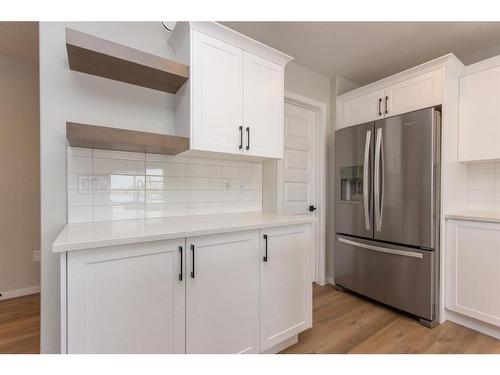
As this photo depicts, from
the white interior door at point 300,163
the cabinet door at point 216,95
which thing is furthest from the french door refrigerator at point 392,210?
the cabinet door at point 216,95

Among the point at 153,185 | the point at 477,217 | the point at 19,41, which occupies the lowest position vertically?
the point at 477,217

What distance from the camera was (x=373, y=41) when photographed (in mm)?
2285

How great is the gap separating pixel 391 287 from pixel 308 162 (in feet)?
4.84

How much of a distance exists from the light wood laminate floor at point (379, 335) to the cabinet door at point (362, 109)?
72.0 inches

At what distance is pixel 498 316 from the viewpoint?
1857 mm

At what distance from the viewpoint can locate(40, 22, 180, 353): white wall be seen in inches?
55.9

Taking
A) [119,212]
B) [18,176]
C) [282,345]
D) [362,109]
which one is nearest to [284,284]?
[282,345]

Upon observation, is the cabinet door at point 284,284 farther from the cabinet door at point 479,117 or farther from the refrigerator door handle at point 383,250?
the cabinet door at point 479,117

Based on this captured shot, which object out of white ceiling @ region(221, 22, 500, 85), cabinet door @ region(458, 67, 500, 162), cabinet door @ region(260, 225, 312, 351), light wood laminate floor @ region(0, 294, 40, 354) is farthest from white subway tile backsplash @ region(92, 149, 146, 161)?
cabinet door @ region(458, 67, 500, 162)

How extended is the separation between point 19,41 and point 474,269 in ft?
13.7

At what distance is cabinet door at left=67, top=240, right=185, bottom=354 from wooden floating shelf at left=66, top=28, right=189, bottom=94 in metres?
0.99

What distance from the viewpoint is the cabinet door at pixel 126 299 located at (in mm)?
1043

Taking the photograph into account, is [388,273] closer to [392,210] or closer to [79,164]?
[392,210]

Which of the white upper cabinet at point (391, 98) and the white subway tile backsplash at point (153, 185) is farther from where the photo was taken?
the white upper cabinet at point (391, 98)
